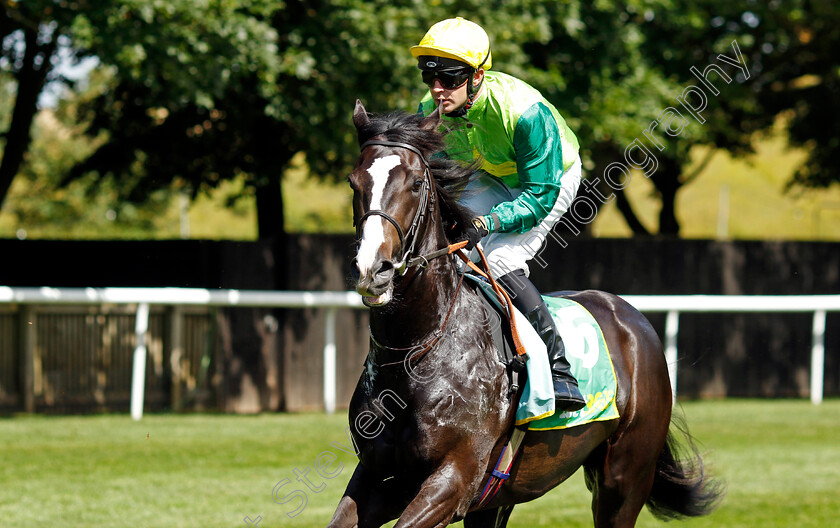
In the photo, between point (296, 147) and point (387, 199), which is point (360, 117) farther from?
point (296, 147)

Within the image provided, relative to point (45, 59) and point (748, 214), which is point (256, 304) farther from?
point (748, 214)

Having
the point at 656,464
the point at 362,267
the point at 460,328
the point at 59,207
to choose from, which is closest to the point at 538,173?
the point at 460,328

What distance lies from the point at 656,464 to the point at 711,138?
14435mm

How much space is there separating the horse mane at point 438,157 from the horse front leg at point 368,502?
93cm

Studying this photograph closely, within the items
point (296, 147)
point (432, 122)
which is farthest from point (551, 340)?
point (296, 147)

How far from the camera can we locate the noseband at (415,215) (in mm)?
3092

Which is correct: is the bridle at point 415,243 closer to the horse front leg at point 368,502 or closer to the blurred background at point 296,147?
the horse front leg at point 368,502

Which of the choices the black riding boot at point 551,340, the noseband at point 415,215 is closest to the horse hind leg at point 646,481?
the black riding boot at point 551,340

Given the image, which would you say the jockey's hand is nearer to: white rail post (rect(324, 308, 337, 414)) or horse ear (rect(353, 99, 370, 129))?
horse ear (rect(353, 99, 370, 129))

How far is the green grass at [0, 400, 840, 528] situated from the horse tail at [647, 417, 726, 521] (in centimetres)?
55

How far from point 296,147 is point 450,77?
921 cm

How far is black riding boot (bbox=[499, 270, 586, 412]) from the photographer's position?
3854 millimetres

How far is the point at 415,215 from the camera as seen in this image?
3.27 metres

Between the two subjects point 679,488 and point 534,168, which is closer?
point 534,168
